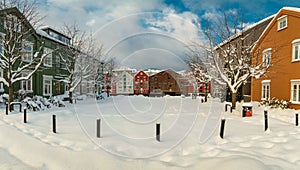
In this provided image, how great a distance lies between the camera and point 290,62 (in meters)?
15.6

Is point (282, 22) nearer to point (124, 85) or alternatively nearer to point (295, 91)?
point (295, 91)

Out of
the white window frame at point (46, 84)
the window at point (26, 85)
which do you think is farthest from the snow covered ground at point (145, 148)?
the white window frame at point (46, 84)

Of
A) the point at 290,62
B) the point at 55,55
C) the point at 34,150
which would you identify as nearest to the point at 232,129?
the point at 34,150

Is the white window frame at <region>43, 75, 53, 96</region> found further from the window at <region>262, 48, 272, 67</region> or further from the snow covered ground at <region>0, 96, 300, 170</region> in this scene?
the window at <region>262, 48, 272, 67</region>

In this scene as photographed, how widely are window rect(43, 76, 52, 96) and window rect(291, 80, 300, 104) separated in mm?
25617

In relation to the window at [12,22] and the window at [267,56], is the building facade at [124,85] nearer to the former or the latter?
the window at [12,22]

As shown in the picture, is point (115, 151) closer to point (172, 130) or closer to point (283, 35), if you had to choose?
point (172, 130)

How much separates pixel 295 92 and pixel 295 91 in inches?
3.2

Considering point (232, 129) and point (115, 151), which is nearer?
point (115, 151)

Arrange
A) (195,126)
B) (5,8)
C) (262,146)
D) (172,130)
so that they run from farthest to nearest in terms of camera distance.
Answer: (5,8) → (195,126) → (172,130) → (262,146)

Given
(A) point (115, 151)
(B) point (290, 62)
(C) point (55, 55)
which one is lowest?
(A) point (115, 151)

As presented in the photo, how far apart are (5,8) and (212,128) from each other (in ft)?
49.0

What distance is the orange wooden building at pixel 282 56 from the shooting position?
15048mm

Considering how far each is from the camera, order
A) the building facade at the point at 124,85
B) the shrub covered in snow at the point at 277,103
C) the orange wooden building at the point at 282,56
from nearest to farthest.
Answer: the building facade at the point at 124,85 → the orange wooden building at the point at 282,56 → the shrub covered in snow at the point at 277,103
